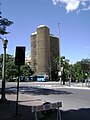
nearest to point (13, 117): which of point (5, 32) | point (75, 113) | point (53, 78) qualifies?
point (75, 113)

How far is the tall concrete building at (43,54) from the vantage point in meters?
162

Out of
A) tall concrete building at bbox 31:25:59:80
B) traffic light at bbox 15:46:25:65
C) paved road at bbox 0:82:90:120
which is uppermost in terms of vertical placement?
tall concrete building at bbox 31:25:59:80

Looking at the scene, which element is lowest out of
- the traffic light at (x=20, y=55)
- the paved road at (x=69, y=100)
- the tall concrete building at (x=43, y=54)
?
the paved road at (x=69, y=100)

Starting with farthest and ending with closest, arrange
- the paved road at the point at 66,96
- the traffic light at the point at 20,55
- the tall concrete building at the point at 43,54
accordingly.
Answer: the tall concrete building at the point at 43,54 < the paved road at the point at 66,96 < the traffic light at the point at 20,55

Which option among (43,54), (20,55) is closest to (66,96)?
(20,55)

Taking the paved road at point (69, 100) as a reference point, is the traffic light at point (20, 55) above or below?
above

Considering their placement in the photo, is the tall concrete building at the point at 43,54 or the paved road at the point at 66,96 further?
the tall concrete building at the point at 43,54

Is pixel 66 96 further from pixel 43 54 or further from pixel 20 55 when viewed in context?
pixel 43 54

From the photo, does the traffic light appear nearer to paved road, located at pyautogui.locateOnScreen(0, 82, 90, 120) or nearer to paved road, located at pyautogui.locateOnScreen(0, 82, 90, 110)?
paved road, located at pyautogui.locateOnScreen(0, 82, 90, 120)

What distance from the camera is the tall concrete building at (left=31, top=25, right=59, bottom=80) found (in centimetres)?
16162

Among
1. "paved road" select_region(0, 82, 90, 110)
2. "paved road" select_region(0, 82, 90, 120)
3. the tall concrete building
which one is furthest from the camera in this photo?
the tall concrete building

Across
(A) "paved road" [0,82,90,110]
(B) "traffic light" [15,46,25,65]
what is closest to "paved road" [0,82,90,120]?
(A) "paved road" [0,82,90,110]

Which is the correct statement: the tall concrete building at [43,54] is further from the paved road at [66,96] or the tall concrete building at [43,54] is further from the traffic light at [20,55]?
the traffic light at [20,55]

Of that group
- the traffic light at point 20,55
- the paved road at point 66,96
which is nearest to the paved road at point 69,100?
the paved road at point 66,96
